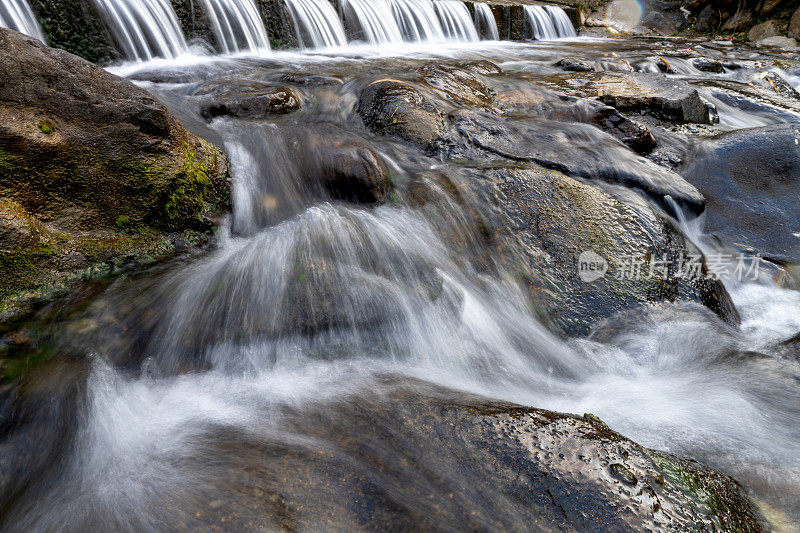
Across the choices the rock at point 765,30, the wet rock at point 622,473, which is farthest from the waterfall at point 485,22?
the wet rock at point 622,473

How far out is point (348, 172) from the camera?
3947 mm

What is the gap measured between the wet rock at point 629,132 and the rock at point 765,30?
20052mm

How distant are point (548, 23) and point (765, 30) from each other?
35.0 ft

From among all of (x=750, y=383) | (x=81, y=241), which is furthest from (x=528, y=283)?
(x=81, y=241)

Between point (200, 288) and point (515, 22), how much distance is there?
16023 millimetres

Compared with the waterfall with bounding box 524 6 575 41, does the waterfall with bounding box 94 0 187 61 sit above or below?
above

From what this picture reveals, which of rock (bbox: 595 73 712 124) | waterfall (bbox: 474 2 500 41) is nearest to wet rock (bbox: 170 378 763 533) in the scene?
rock (bbox: 595 73 712 124)

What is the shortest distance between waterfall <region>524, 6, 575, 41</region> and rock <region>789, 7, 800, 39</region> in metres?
9.21

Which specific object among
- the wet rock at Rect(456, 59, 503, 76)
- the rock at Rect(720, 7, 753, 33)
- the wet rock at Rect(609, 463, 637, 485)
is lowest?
the rock at Rect(720, 7, 753, 33)

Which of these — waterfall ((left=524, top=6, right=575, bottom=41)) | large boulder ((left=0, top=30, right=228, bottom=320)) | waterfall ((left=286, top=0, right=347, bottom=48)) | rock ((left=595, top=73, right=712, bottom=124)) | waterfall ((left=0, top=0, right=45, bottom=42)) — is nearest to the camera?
large boulder ((left=0, top=30, right=228, bottom=320))

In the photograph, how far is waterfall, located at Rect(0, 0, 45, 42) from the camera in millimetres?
6125

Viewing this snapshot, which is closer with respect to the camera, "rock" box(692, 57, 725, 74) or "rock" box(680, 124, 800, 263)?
"rock" box(680, 124, 800, 263)

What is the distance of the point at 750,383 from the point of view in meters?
2.80

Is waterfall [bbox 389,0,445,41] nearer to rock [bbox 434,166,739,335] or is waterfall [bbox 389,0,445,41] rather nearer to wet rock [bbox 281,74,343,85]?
wet rock [bbox 281,74,343,85]
